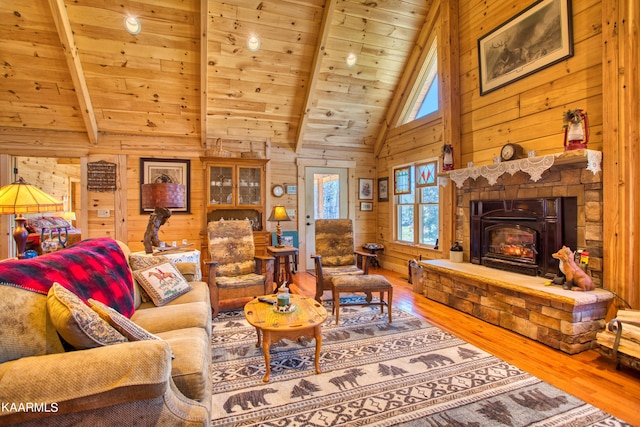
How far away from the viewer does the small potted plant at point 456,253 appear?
4152 millimetres

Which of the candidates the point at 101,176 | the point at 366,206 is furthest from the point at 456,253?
the point at 101,176

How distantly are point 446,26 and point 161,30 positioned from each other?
369 cm

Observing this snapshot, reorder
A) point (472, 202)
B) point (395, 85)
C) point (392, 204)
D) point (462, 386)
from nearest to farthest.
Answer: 1. point (462, 386)
2. point (472, 202)
3. point (395, 85)
4. point (392, 204)

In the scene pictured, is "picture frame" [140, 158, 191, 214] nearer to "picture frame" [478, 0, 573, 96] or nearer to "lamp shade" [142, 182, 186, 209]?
"lamp shade" [142, 182, 186, 209]

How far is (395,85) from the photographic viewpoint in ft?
18.3

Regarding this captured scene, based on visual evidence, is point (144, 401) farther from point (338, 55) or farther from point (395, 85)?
point (395, 85)

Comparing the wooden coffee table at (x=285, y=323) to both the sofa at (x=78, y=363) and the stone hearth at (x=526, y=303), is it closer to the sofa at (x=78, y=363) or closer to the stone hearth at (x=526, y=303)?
the sofa at (x=78, y=363)

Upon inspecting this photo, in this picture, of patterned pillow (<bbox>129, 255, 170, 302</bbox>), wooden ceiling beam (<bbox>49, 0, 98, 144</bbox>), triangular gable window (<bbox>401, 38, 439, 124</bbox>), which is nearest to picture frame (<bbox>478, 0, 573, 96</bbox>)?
triangular gable window (<bbox>401, 38, 439, 124</bbox>)

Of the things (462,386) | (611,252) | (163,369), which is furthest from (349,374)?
(611,252)

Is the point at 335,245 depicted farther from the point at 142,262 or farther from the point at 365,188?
the point at 365,188

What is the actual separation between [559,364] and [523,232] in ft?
4.65

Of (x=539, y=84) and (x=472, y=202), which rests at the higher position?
(x=539, y=84)

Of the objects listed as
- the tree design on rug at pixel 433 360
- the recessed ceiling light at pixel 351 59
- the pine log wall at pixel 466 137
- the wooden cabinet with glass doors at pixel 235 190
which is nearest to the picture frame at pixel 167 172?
the pine log wall at pixel 466 137

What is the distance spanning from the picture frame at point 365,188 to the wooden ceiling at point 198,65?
1.38 m
